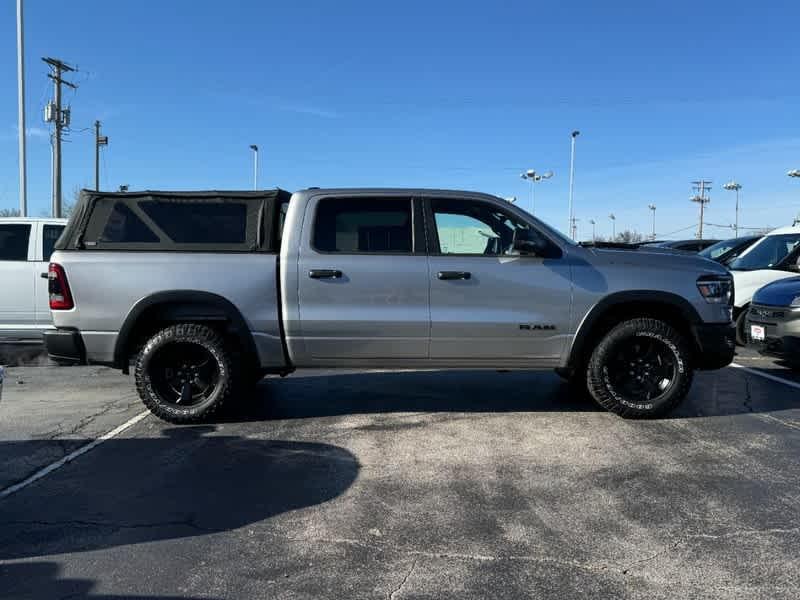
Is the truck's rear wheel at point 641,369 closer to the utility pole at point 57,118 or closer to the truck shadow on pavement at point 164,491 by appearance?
the truck shadow on pavement at point 164,491

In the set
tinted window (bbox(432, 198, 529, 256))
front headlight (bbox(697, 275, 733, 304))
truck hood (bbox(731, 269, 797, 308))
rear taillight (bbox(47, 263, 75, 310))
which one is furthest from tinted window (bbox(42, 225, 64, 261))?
truck hood (bbox(731, 269, 797, 308))

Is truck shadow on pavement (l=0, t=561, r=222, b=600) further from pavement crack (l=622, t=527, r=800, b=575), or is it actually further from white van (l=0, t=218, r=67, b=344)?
white van (l=0, t=218, r=67, b=344)

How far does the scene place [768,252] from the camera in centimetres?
973

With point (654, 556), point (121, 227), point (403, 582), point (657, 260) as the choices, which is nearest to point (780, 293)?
point (657, 260)

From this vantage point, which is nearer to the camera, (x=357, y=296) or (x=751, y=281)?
(x=357, y=296)

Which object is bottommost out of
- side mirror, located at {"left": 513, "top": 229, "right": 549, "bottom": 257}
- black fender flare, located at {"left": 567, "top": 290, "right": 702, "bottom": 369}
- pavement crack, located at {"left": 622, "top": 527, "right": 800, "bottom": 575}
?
pavement crack, located at {"left": 622, "top": 527, "right": 800, "bottom": 575}

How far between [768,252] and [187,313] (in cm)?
917

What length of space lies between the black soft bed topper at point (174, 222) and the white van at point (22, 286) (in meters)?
3.17

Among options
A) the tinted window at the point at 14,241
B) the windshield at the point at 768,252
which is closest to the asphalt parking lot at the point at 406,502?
the tinted window at the point at 14,241

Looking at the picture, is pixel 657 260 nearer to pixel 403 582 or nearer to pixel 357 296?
pixel 357 296

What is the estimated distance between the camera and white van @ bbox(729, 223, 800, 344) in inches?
356

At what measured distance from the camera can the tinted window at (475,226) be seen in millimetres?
5289

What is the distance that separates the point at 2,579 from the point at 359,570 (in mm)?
1654

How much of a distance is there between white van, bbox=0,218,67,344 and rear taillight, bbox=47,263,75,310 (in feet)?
10.2
